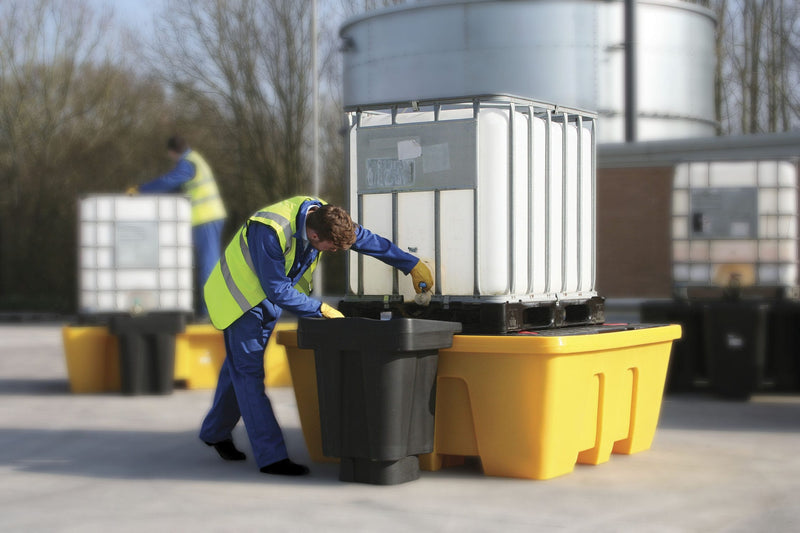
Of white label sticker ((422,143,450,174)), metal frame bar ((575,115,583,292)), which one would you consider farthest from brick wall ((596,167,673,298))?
white label sticker ((422,143,450,174))

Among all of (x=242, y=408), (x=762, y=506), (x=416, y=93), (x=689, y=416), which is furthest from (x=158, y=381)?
(x=416, y=93)

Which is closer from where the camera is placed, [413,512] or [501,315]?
[413,512]

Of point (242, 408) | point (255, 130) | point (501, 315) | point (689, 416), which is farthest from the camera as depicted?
point (255, 130)

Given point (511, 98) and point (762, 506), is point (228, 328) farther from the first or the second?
point (762, 506)

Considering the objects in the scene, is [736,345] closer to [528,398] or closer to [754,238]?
[754,238]

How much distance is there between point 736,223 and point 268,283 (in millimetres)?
5686

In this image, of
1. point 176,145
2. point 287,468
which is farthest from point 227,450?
point 176,145

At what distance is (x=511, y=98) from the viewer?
5590 mm

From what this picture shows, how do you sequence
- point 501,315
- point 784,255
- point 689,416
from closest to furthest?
point 501,315 → point 689,416 → point 784,255

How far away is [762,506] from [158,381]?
612 cm

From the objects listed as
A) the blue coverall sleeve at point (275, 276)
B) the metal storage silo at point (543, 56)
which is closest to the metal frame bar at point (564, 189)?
the blue coverall sleeve at point (275, 276)

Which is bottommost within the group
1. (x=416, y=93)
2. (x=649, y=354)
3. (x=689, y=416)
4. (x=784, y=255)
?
(x=689, y=416)

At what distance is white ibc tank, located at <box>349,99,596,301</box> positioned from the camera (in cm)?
554

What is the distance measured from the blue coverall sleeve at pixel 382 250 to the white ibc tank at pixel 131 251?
16.0ft
